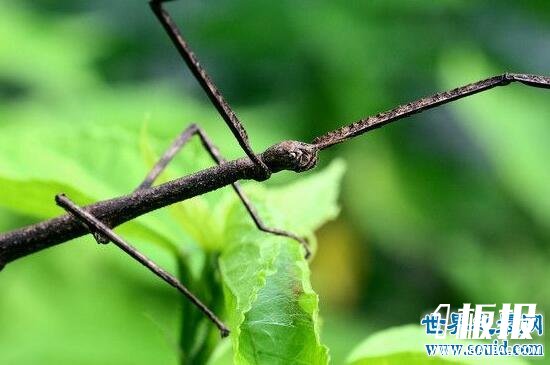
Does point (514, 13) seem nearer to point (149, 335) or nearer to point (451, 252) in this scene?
point (451, 252)

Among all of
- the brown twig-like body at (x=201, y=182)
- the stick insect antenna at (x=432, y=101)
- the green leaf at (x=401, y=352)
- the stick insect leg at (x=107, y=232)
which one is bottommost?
the green leaf at (x=401, y=352)

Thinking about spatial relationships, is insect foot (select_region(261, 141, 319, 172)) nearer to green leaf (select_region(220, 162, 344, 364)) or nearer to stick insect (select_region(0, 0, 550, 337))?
stick insect (select_region(0, 0, 550, 337))

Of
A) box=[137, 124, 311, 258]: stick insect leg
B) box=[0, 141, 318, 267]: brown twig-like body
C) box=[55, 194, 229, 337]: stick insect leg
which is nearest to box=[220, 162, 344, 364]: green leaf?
box=[137, 124, 311, 258]: stick insect leg

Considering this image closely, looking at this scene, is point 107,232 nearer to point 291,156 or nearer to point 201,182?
point 201,182

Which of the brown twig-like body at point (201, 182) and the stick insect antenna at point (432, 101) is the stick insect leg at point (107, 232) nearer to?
the brown twig-like body at point (201, 182)

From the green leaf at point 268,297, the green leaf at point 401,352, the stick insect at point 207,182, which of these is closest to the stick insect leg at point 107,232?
the stick insect at point 207,182

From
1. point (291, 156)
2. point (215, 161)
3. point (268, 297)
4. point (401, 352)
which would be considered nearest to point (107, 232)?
point (215, 161)
